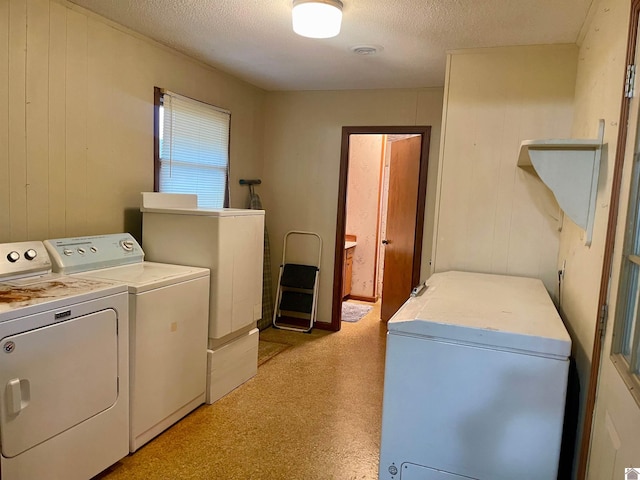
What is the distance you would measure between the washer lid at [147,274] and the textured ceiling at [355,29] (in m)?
1.48

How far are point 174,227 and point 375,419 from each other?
1.76 m

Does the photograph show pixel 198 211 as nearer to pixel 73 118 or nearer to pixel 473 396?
pixel 73 118

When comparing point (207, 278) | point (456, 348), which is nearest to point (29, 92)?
point (207, 278)

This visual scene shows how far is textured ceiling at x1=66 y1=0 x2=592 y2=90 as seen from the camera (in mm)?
2314

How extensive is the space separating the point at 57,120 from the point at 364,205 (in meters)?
4.00

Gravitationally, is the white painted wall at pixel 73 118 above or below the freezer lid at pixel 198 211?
above

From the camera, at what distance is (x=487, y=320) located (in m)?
1.56

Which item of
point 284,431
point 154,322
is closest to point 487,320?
point 284,431

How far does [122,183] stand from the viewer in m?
2.91

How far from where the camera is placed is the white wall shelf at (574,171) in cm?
176

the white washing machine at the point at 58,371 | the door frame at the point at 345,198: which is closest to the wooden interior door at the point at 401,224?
the door frame at the point at 345,198

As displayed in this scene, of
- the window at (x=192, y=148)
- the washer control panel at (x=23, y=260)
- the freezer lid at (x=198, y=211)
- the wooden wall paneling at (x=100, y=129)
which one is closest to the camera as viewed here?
the washer control panel at (x=23, y=260)

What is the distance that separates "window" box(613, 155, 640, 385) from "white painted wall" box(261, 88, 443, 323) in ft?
9.07

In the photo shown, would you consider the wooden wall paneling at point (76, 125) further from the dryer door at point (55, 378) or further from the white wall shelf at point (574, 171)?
the white wall shelf at point (574, 171)
